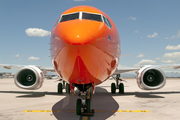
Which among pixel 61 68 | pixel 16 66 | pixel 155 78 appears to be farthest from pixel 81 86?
pixel 16 66

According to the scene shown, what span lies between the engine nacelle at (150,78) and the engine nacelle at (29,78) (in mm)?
5979

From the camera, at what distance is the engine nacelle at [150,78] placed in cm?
914

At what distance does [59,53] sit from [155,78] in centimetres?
766

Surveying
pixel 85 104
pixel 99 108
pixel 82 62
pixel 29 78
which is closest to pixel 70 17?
pixel 82 62

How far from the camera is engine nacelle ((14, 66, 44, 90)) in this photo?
954 centimetres

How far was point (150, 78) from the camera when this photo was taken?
9.88m

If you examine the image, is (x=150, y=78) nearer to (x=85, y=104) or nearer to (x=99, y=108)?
(x=99, y=108)

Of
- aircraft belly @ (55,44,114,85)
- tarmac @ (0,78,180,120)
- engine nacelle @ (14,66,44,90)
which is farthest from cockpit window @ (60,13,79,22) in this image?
engine nacelle @ (14,66,44,90)

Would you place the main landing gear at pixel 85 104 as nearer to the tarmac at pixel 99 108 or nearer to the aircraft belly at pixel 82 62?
the tarmac at pixel 99 108

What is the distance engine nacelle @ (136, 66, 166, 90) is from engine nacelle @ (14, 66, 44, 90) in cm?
598

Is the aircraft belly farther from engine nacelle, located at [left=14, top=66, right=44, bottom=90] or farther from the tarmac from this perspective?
engine nacelle, located at [left=14, top=66, right=44, bottom=90]

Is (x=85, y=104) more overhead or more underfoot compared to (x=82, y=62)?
more underfoot

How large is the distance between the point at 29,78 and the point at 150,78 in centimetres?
781

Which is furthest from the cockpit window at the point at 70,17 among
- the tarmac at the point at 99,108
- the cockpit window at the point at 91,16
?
the tarmac at the point at 99,108
